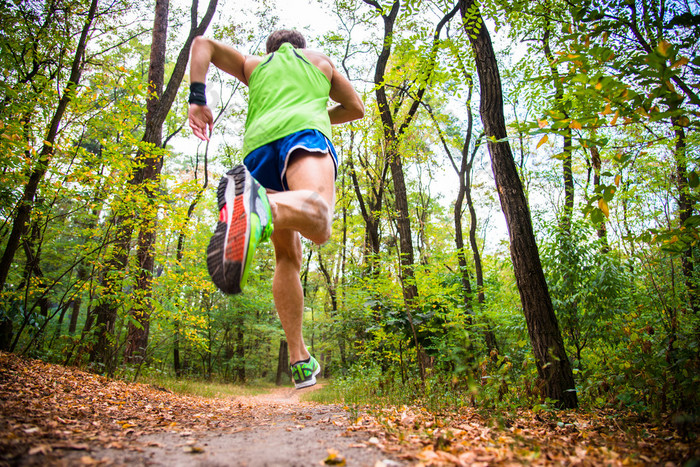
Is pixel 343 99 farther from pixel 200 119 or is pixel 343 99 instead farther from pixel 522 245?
pixel 522 245

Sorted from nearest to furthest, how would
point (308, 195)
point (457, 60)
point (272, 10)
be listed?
point (308, 195) < point (457, 60) < point (272, 10)

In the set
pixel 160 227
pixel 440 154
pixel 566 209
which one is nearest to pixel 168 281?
pixel 160 227

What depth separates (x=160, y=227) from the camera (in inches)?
204

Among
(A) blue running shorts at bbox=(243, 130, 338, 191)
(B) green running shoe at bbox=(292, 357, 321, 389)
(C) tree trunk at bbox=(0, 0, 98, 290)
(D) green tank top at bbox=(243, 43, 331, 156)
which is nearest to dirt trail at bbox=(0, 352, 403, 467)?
(B) green running shoe at bbox=(292, 357, 321, 389)

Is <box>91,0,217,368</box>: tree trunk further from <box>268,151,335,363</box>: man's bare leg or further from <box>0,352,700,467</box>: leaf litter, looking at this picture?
<box>268,151,335,363</box>: man's bare leg

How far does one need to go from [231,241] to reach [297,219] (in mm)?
364

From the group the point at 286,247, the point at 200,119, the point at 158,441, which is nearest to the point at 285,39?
the point at 200,119

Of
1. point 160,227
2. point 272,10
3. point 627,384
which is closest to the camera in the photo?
point 627,384

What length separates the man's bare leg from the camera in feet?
5.63

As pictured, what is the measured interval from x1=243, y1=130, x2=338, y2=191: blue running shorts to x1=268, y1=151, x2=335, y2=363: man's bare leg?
1.8 inches

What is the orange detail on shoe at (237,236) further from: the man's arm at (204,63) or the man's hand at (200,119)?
the man's hand at (200,119)

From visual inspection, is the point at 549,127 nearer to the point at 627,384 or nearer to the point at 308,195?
the point at 308,195

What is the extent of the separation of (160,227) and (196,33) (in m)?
5.55

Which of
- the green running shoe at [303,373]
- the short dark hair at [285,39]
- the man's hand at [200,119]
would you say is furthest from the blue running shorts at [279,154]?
the green running shoe at [303,373]
